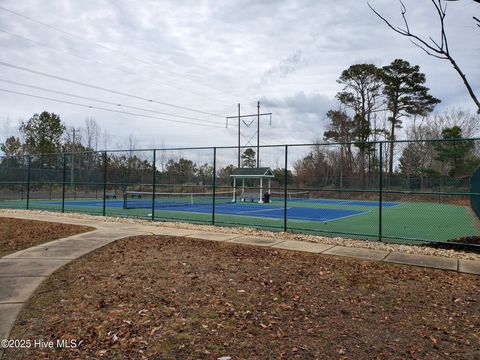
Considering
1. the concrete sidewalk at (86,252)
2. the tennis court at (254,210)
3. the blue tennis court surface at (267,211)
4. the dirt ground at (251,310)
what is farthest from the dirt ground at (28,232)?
the blue tennis court surface at (267,211)

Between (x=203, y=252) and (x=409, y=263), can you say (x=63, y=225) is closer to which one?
(x=203, y=252)

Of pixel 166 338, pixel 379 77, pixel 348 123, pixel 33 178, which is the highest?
pixel 379 77

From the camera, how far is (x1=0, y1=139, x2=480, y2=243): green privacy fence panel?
45.8ft

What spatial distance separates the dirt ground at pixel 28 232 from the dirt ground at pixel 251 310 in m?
2.40

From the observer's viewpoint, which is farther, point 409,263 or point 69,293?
point 409,263

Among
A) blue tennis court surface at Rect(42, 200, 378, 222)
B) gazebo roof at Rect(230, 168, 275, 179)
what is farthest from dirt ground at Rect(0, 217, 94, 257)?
gazebo roof at Rect(230, 168, 275, 179)

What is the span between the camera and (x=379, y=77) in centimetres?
4547

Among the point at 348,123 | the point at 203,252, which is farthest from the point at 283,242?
the point at 348,123

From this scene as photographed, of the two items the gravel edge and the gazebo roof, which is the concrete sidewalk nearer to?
the gravel edge

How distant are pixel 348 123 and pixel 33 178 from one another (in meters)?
35.1

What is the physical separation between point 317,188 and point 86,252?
12906mm

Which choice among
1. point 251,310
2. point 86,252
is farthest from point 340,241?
point 86,252

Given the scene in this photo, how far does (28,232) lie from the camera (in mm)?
10625

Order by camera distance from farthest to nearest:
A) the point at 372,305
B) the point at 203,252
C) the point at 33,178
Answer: the point at 33,178 → the point at 203,252 → the point at 372,305
